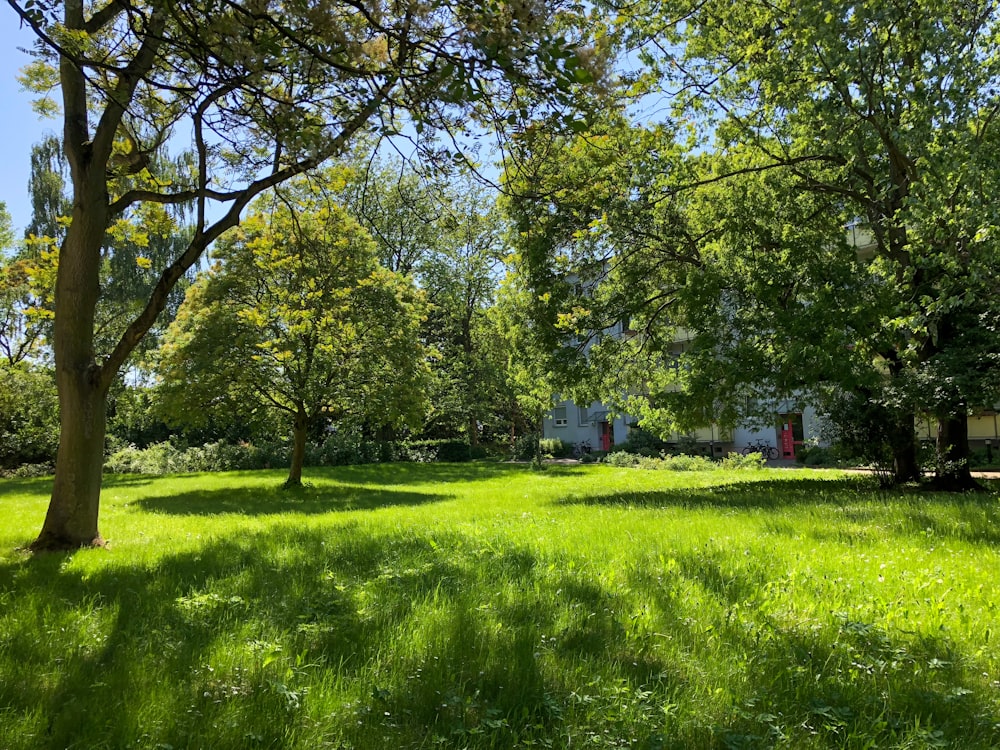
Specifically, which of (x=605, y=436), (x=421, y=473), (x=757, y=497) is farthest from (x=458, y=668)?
(x=605, y=436)

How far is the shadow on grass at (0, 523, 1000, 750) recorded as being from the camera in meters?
2.62

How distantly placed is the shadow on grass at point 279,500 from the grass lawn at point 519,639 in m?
5.61

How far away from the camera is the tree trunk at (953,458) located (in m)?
11.3

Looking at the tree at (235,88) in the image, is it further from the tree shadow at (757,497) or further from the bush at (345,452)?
the bush at (345,452)

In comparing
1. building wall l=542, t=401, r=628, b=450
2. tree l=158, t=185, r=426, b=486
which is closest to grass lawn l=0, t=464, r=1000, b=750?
tree l=158, t=185, r=426, b=486

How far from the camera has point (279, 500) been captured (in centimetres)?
1452

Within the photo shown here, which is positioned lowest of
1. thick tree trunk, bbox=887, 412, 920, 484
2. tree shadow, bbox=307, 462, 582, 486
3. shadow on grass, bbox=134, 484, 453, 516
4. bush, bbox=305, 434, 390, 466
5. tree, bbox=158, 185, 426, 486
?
tree shadow, bbox=307, 462, 582, 486

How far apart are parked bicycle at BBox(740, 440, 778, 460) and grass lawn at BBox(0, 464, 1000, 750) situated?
25.6 metres

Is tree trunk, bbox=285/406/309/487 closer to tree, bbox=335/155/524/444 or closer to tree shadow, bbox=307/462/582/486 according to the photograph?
tree shadow, bbox=307/462/582/486

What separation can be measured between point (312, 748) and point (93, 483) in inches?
257

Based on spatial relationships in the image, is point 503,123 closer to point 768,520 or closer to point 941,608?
point 941,608

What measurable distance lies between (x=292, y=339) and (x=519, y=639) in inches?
523

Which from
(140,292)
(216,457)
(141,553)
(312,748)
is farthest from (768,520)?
(140,292)

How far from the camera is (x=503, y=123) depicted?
5293 mm
